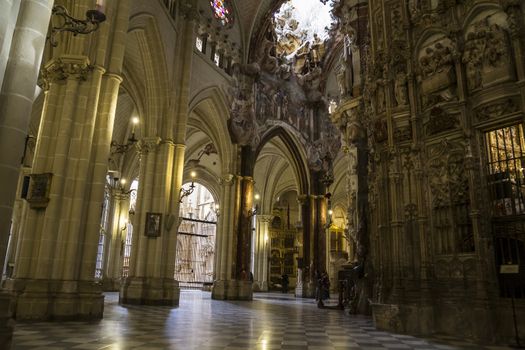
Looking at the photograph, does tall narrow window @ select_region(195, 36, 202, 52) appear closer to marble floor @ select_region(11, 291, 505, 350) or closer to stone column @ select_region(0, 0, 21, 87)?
marble floor @ select_region(11, 291, 505, 350)

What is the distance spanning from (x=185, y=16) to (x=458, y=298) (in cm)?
1480

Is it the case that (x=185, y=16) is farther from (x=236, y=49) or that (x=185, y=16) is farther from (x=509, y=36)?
(x=509, y=36)

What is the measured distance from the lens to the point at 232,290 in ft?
68.2

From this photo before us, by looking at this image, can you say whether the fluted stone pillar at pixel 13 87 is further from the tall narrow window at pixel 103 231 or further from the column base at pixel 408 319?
the tall narrow window at pixel 103 231

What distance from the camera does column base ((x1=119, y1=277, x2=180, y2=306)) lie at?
14.1 metres

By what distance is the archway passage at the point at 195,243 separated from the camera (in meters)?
35.6

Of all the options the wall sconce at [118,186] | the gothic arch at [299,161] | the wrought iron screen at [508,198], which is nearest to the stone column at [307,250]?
the gothic arch at [299,161]

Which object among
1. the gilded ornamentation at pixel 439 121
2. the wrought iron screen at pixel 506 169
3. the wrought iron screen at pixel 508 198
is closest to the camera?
the wrought iron screen at pixel 508 198

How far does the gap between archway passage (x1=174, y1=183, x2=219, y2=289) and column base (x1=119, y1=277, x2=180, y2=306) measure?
19.9m

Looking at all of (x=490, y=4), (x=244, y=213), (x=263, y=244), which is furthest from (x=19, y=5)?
(x=263, y=244)

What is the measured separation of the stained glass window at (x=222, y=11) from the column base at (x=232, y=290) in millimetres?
13625

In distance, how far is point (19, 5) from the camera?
5152mm

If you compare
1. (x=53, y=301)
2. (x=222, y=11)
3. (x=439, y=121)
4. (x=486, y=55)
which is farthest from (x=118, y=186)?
(x=486, y=55)

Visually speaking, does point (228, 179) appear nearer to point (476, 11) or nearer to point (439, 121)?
point (439, 121)
